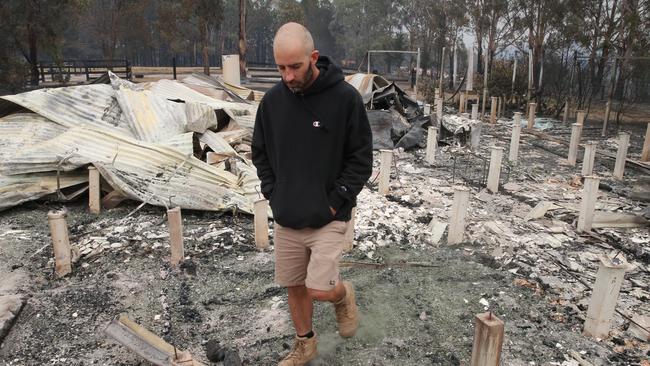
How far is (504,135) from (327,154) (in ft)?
36.4

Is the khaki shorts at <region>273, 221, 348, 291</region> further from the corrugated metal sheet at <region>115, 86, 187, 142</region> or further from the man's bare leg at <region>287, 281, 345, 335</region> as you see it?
the corrugated metal sheet at <region>115, 86, 187, 142</region>

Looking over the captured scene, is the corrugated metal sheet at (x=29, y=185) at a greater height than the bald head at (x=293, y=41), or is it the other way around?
the bald head at (x=293, y=41)

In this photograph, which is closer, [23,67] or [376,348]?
[376,348]

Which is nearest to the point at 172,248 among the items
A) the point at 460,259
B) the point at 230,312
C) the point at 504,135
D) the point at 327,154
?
the point at 230,312

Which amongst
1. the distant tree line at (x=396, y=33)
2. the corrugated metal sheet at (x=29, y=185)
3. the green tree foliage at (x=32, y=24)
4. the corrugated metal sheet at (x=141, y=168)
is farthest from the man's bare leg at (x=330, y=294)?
the green tree foliage at (x=32, y=24)

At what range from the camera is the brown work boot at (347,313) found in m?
3.18

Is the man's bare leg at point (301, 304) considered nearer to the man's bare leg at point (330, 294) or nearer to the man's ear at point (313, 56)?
the man's bare leg at point (330, 294)

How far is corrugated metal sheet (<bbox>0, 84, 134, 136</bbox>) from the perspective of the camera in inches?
257

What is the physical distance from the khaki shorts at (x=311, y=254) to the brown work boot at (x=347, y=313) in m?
0.36

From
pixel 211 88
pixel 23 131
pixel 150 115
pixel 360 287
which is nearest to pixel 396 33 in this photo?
pixel 211 88

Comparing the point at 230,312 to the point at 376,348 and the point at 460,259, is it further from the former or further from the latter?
the point at 460,259

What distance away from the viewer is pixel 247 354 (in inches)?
129

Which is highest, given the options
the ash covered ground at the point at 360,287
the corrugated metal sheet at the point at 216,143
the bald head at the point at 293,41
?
the bald head at the point at 293,41

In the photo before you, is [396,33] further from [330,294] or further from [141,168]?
[330,294]
